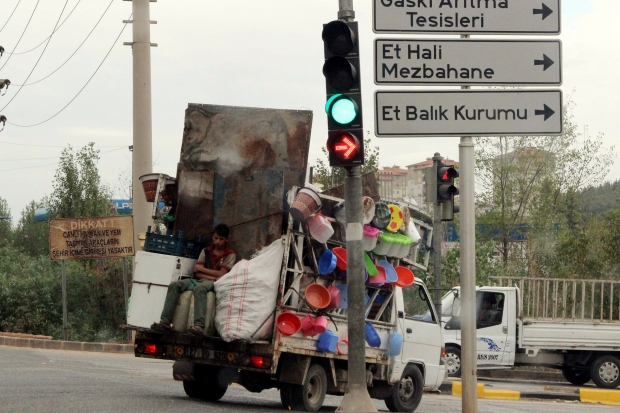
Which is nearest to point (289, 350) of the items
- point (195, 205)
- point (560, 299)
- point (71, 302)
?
point (195, 205)

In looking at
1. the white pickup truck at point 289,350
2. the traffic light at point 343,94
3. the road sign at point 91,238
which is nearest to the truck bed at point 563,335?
the white pickup truck at point 289,350

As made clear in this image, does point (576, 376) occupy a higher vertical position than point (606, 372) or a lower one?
lower

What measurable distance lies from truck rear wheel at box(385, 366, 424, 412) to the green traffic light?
545 cm

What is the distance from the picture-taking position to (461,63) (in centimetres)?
741

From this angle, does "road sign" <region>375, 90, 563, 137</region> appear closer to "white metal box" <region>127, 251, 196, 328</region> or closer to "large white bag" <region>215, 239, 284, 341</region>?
"large white bag" <region>215, 239, 284, 341</region>

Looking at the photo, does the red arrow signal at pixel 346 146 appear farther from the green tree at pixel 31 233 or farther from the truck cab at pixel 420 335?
the green tree at pixel 31 233

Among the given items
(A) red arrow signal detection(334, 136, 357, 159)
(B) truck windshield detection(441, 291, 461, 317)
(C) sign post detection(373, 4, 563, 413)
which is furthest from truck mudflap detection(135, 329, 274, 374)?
(B) truck windshield detection(441, 291, 461, 317)

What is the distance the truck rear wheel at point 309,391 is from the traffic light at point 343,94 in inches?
144

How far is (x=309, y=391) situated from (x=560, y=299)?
9922 millimetres

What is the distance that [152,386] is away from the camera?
14.0 metres

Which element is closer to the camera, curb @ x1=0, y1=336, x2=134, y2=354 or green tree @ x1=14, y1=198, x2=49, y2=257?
curb @ x1=0, y1=336, x2=134, y2=354

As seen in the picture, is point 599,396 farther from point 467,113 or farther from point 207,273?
point 467,113

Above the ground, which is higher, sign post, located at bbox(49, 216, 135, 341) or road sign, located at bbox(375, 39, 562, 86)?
road sign, located at bbox(375, 39, 562, 86)

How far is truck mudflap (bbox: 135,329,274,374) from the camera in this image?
11.1m
